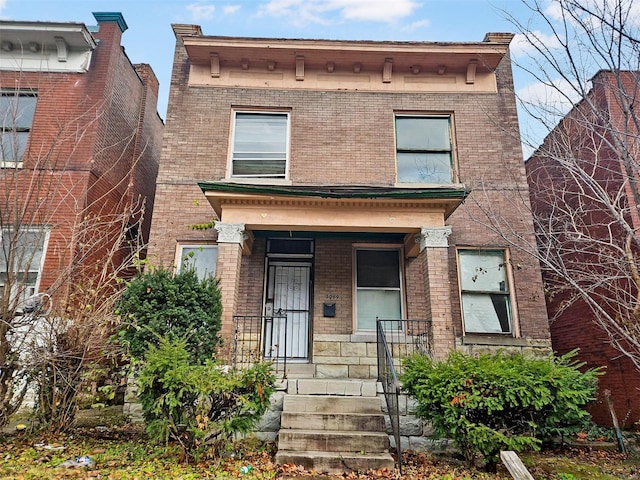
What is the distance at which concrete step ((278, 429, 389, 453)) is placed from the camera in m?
5.70

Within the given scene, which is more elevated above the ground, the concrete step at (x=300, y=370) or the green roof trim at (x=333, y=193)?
the green roof trim at (x=333, y=193)

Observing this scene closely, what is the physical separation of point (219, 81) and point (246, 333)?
18.2 feet

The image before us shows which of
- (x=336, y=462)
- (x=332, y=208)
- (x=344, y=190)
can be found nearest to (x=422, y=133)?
(x=344, y=190)

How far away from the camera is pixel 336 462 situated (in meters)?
5.42

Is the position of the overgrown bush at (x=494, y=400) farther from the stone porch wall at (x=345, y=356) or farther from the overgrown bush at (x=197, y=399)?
the stone porch wall at (x=345, y=356)

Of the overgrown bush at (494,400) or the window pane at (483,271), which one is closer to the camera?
the overgrown bush at (494,400)

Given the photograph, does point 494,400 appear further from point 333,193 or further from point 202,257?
point 202,257

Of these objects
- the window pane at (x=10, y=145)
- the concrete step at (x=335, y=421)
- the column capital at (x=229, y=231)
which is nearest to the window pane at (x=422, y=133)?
the column capital at (x=229, y=231)

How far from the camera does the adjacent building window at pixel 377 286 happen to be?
887cm

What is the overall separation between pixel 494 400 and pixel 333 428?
7.02 feet

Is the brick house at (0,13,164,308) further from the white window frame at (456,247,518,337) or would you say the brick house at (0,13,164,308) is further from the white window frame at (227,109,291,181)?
the white window frame at (456,247,518,337)

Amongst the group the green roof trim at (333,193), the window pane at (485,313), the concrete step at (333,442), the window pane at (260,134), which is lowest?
the concrete step at (333,442)

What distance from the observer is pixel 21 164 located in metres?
8.95

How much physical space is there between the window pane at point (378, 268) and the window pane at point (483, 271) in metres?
1.31
